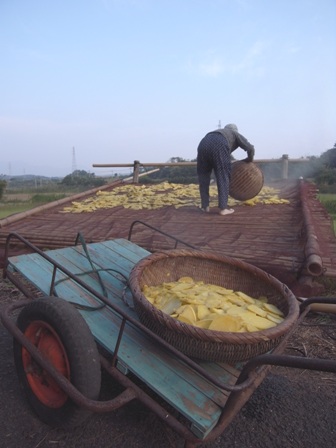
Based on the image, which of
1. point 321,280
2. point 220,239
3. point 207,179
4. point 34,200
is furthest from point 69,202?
point 34,200

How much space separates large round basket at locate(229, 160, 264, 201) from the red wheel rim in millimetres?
4563

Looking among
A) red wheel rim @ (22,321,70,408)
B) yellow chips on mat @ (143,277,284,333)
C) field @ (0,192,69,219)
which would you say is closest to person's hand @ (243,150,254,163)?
yellow chips on mat @ (143,277,284,333)

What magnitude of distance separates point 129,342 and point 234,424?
68 cm

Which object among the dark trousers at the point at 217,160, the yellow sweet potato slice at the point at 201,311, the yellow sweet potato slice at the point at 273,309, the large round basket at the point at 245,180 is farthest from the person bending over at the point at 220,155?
the yellow sweet potato slice at the point at 201,311

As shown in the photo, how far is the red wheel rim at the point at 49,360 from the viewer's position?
1.63 meters

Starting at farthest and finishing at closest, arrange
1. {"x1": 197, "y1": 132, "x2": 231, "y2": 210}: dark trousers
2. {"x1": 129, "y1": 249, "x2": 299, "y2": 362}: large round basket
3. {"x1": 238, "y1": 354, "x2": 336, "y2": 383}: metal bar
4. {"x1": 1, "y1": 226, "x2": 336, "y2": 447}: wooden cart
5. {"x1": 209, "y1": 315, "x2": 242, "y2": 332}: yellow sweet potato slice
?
{"x1": 197, "y1": 132, "x2": 231, "y2": 210}: dark trousers, {"x1": 209, "y1": 315, "x2": 242, "y2": 332}: yellow sweet potato slice, {"x1": 129, "y1": 249, "x2": 299, "y2": 362}: large round basket, {"x1": 1, "y1": 226, "x2": 336, "y2": 447}: wooden cart, {"x1": 238, "y1": 354, "x2": 336, "y2": 383}: metal bar

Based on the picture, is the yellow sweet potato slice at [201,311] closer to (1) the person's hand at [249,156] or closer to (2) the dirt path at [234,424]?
(2) the dirt path at [234,424]

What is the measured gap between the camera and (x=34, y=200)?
15727mm

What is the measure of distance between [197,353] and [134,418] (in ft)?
2.00

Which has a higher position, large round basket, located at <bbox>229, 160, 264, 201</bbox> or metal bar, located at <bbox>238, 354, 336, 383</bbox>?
large round basket, located at <bbox>229, 160, 264, 201</bbox>

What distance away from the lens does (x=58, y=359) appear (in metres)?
1.64

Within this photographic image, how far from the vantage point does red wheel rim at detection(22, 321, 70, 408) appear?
5.35 feet

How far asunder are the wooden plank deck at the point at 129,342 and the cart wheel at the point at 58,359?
0.19 m

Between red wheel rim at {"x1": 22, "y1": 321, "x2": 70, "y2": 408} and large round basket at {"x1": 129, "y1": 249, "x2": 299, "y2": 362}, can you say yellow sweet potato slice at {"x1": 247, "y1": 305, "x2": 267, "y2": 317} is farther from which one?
Result: red wheel rim at {"x1": 22, "y1": 321, "x2": 70, "y2": 408}
